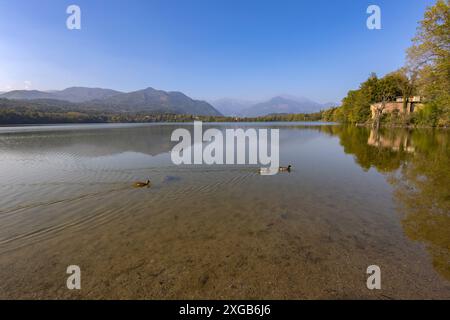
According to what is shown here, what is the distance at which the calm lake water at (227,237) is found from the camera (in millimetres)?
4617

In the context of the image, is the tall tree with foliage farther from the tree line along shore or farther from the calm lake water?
the calm lake water

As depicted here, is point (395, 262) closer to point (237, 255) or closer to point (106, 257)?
point (237, 255)

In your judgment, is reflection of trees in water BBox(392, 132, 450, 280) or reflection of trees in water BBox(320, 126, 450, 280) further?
reflection of trees in water BBox(320, 126, 450, 280)

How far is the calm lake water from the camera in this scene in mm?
4617

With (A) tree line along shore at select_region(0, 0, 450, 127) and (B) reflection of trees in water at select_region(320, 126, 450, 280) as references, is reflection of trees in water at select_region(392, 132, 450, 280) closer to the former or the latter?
(B) reflection of trees in water at select_region(320, 126, 450, 280)

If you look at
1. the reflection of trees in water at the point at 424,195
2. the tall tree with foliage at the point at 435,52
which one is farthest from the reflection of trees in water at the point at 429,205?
the tall tree with foliage at the point at 435,52

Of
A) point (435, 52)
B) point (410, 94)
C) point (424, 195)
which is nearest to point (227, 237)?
point (424, 195)

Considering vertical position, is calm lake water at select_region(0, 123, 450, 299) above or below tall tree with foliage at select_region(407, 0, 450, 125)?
below

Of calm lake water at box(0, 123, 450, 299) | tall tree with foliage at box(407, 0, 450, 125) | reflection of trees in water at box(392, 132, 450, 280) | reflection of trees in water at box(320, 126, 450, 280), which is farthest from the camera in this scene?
tall tree with foliage at box(407, 0, 450, 125)

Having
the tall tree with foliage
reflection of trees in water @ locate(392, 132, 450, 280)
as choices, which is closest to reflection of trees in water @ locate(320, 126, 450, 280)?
reflection of trees in water @ locate(392, 132, 450, 280)

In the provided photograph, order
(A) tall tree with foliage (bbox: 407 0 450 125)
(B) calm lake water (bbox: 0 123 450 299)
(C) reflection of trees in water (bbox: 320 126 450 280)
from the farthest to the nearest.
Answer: (A) tall tree with foliage (bbox: 407 0 450 125) → (C) reflection of trees in water (bbox: 320 126 450 280) → (B) calm lake water (bbox: 0 123 450 299)

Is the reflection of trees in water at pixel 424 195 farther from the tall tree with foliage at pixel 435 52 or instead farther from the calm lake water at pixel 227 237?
the tall tree with foliage at pixel 435 52
